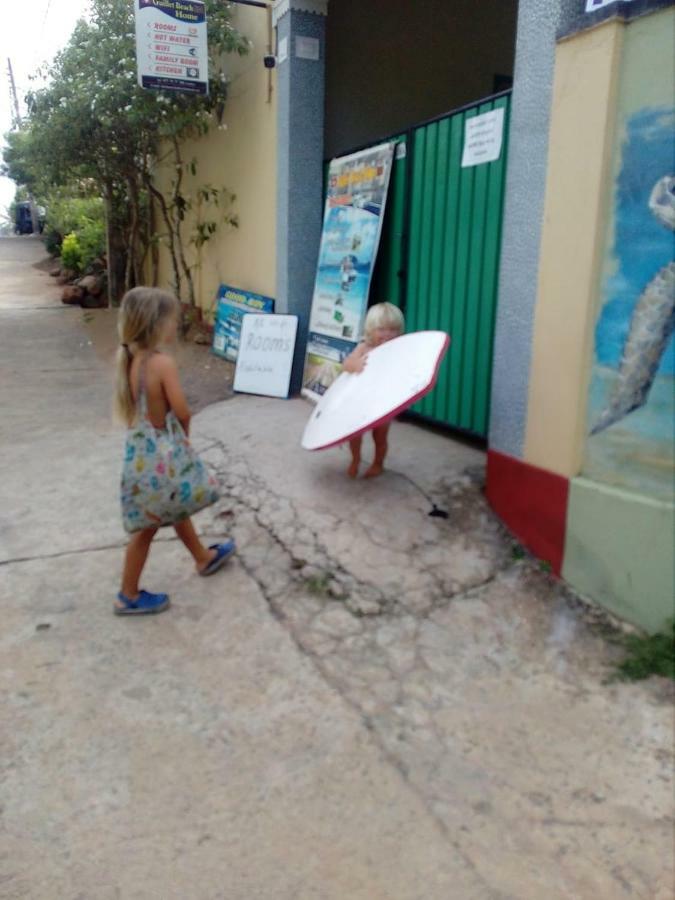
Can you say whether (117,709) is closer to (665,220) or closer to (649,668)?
(649,668)

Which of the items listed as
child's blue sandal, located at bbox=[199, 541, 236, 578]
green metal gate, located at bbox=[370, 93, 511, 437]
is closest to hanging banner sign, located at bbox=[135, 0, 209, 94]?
green metal gate, located at bbox=[370, 93, 511, 437]

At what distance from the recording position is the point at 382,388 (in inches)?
145

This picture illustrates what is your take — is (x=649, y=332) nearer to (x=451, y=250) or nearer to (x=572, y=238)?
(x=572, y=238)

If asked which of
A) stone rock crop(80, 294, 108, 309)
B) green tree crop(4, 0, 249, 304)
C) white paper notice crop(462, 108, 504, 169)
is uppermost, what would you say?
green tree crop(4, 0, 249, 304)

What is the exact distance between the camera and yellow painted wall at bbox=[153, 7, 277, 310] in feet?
22.6

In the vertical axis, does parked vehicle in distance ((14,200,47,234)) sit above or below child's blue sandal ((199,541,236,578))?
above

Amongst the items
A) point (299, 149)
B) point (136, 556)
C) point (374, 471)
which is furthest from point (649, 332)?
point (299, 149)

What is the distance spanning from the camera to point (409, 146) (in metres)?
5.07

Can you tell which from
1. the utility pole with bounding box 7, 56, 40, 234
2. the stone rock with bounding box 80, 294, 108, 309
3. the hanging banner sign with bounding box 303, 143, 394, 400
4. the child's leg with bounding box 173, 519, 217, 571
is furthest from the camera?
the utility pole with bounding box 7, 56, 40, 234

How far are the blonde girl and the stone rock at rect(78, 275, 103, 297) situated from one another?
951cm

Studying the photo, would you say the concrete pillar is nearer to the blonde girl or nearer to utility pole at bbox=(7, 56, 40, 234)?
the blonde girl

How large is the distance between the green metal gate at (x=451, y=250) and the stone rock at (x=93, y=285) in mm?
8377

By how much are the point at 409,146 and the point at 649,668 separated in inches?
142

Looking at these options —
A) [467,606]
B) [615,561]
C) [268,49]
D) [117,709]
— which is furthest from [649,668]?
[268,49]
